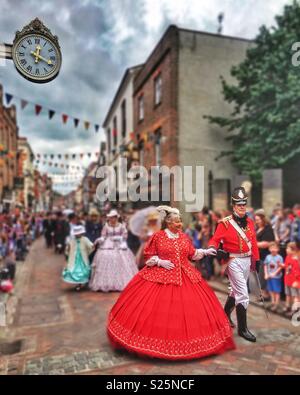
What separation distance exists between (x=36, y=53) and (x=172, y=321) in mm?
2945

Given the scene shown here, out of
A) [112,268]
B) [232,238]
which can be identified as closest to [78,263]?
[112,268]

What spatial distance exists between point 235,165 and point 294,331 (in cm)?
1031

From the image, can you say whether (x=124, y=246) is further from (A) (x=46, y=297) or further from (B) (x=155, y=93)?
(B) (x=155, y=93)

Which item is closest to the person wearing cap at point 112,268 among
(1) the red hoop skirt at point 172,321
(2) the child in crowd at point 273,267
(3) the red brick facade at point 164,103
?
(1) the red hoop skirt at point 172,321

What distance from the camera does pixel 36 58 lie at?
2086mm

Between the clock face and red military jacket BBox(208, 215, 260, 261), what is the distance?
139cm

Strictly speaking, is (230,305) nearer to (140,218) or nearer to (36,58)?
(140,218)

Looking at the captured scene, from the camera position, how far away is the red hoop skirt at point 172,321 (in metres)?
3.61

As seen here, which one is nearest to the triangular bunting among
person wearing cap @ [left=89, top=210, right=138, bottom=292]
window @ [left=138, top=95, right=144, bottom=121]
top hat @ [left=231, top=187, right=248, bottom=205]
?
top hat @ [left=231, top=187, right=248, bottom=205]

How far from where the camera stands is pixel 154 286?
384 cm

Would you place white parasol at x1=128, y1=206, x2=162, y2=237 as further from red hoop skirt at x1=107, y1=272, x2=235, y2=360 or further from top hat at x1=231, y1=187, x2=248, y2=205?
top hat at x1=231, y1=187, x2=248, y2=205

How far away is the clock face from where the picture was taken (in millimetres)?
2066

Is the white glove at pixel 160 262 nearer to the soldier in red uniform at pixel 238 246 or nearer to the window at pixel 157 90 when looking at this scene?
the soldier in red uniform at pixel 238 246
